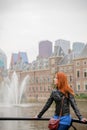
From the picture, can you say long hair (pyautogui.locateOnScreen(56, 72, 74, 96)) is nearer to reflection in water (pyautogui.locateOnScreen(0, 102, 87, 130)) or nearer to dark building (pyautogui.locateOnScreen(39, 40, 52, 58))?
reflection in water (pyautogui.locateOnScreen(0, 102, 87, 130))

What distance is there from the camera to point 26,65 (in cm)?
4566

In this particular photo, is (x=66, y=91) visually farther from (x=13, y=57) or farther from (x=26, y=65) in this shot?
(x=13, y=57)

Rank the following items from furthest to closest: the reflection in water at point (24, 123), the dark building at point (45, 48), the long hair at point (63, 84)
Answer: the dark building at point (45, 48) < the reflection in water at point (24, 123) < the long hair at point (63, 84)

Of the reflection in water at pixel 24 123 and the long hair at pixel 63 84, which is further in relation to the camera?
the reflection in water at pixel 24 123

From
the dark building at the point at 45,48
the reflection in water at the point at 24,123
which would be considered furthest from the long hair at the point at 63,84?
the dark building at the point at 45,48

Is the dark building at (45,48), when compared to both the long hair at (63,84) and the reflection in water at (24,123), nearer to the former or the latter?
the reflection in water at (24,123)

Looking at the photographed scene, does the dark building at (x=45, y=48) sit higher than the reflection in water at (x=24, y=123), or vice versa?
the dark building at (x=45, y=48)

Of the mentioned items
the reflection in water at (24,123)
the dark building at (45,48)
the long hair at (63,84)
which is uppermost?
the dark building at (45,48)

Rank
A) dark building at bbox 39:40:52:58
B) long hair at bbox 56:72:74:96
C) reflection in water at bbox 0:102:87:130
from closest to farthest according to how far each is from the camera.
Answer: long hair at bbox 56:72:74:96 < reflection in water at bbox 0:102:87:130 < dark building at bbox 39:40:52:58

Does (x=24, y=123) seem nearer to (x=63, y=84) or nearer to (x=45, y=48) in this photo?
(x=63, y=84)

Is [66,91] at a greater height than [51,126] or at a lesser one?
greater

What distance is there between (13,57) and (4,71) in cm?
292

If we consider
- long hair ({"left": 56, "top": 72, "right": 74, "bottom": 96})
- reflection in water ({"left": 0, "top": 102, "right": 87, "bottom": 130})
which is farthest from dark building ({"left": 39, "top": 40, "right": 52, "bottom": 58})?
long hair ({"left": 56, "top": 72, "right": 74, "bottom": 96})

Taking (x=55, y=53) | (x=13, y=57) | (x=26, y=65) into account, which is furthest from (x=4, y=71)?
(x=55, y=53)
